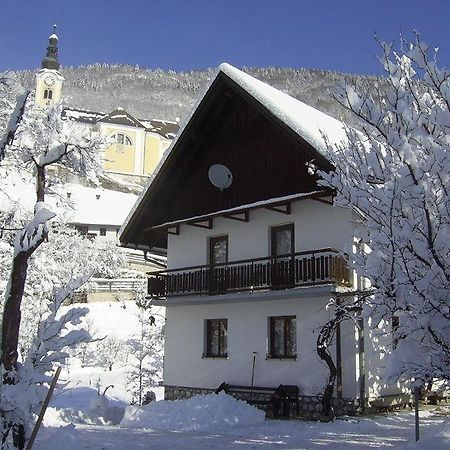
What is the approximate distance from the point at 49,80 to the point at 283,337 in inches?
3268

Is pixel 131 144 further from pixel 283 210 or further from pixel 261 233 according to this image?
pixel 283 210

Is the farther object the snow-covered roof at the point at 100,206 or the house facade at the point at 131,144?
the house facade at the point at 131,144

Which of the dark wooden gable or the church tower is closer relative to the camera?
the dark wooden gable

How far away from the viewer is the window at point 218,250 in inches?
768

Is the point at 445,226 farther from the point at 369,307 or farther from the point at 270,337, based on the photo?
the point at 270,337

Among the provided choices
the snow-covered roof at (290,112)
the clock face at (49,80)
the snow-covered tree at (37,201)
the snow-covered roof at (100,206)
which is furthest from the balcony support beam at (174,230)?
the clock face at (49,80)

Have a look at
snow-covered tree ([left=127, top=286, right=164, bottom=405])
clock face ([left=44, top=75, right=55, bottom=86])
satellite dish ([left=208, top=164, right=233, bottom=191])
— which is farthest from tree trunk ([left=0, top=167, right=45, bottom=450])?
clock face ([left=44, top=75, right=55, bottom=86])

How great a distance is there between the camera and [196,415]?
14.3 m

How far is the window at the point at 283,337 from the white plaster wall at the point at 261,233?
6.62 ft

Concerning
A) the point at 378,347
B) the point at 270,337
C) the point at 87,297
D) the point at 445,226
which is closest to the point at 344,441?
the point at 378,347

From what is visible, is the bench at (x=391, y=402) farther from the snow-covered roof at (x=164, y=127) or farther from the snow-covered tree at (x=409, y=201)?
the snow-covered roof at (x=164, y=127)

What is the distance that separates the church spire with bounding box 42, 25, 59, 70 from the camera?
9356cm

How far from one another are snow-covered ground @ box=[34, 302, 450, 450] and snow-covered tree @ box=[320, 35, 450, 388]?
2787 millimetres

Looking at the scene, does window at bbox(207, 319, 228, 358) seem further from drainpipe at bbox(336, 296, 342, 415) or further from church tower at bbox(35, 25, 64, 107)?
church tower at bbox(35, 25, 64, 107)
